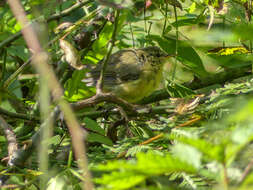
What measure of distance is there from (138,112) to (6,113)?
0.76 m

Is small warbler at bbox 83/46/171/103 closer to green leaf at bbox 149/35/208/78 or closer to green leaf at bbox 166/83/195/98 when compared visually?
green leaf at bbox 149/35/208/78

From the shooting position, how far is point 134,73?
13.0ft

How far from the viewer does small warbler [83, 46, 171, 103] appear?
12.2 ft

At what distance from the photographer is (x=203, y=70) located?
2373mm

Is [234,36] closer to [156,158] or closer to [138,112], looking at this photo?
[156,158]

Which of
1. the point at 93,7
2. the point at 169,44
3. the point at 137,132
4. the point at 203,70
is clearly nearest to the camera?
the point at 137,132

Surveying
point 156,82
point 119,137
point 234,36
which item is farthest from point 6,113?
point 156,82

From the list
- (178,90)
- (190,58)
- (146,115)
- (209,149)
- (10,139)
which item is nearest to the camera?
(209,149)

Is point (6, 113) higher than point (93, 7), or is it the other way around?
point (93, 7)

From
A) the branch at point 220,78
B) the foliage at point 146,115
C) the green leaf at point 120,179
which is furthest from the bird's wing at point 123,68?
the green leaf at point 120,179

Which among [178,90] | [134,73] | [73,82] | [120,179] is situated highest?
[120,179]

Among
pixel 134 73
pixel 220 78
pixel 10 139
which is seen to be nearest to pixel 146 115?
pixel 10 139

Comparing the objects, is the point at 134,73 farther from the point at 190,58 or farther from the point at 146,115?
the point at 146,115

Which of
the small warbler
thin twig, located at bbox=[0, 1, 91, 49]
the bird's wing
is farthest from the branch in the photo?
the bird's wing
